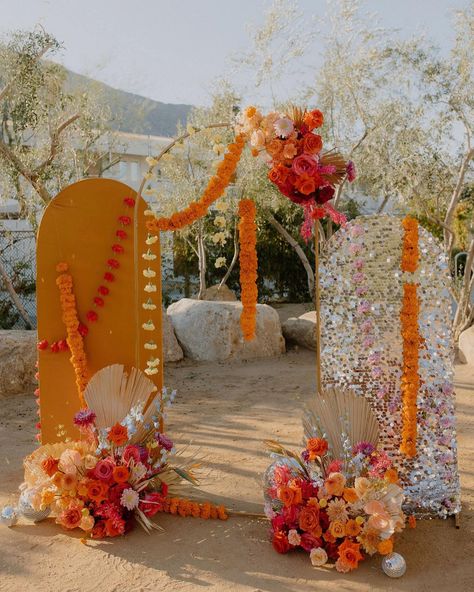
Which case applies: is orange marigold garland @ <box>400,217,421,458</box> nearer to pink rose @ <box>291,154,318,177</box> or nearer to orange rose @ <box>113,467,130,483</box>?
pink rose @ <box>291,154,318,177</box>

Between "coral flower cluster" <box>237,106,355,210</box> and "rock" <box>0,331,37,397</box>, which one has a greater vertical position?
"coral flower cluster" <box>237,106,355,210</box>

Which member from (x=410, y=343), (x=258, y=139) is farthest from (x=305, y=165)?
(x=410, y=343)

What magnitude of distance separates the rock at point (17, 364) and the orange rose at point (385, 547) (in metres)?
5.05

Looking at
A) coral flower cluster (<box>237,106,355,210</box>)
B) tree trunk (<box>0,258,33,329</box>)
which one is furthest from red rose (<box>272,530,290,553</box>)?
tree trunk (<box>0,258,33,329</box>)

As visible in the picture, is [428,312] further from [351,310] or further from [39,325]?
[39,325]

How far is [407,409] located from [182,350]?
5.55 metres

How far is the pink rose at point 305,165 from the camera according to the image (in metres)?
3.47

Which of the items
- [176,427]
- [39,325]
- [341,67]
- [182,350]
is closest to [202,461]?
[176,427]

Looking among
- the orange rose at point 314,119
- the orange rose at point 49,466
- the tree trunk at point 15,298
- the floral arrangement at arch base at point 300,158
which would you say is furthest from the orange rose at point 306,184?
the tree trunk at point 15,298

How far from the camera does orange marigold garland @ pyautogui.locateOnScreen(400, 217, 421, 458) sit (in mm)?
3594

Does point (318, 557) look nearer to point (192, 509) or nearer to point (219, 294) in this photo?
point (192, 509)

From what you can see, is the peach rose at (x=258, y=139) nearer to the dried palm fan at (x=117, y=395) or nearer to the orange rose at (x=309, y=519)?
Result: the dried palm fan at (x=117, y=395)

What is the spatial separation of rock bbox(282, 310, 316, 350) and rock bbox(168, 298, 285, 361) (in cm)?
40

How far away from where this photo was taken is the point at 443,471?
→ 146 inches
